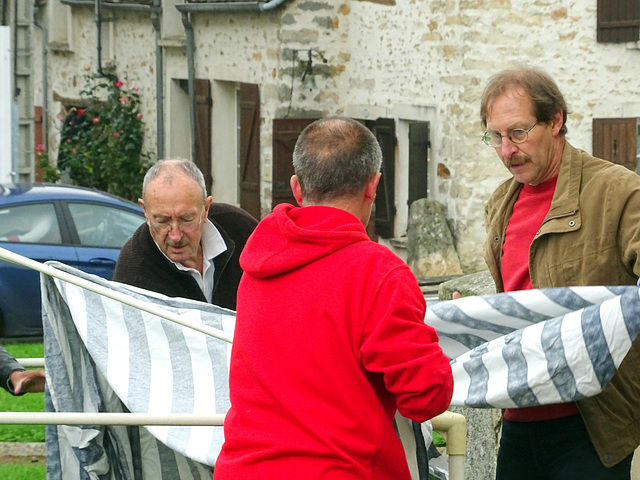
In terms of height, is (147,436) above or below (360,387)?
below

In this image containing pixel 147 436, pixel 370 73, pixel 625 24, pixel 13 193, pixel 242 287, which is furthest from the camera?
pixel 370 73

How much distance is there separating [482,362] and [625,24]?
35.0ft

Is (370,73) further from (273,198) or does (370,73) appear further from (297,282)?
(297,282)

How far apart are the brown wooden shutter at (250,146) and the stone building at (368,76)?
3cm

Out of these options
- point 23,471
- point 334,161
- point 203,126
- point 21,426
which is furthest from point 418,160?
point 334,161

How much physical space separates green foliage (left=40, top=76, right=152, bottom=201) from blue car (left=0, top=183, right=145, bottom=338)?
6.99 meters

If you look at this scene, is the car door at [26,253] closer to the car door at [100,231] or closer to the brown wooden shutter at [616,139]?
the car door at [100,231]

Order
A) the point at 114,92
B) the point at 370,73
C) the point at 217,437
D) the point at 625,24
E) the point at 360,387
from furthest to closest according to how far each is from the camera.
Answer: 1. the point at 114,92
2. the point at 370,73
3. the point at 625,24
4. the point at 217,437
5. the point at 360,387

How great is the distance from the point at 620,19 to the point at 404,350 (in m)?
11.3

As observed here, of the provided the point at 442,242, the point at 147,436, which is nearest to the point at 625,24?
the point at 442,242

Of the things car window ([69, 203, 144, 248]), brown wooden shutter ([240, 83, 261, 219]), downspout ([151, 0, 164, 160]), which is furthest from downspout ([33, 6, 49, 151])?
car window ([69, 203, 144, 248])

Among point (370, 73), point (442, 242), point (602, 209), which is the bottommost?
point (442, 242)

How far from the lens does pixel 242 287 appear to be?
9.05 ft

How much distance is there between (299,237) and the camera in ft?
8.59
